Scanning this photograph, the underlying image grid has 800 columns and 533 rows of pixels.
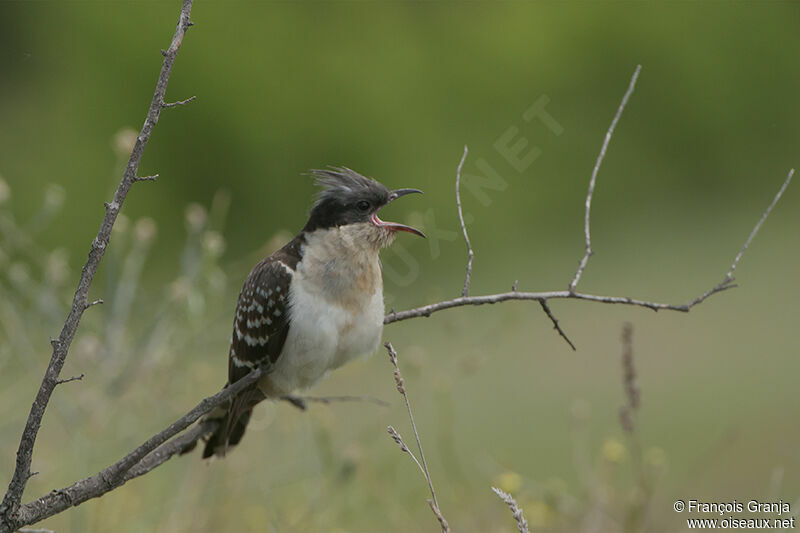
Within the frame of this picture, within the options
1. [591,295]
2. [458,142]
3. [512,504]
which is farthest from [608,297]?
[458,142]

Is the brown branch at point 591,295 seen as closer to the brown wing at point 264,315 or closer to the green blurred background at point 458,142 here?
the brown wing at point 264,315

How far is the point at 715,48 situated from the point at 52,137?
4704 millimetres

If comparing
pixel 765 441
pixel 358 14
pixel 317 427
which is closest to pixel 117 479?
pixel 317 427

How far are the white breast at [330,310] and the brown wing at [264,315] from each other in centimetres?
2

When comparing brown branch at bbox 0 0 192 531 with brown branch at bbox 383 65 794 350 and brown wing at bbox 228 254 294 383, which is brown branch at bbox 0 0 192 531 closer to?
brown branch at bbox 383 65 794 350

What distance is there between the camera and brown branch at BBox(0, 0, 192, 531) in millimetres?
1342

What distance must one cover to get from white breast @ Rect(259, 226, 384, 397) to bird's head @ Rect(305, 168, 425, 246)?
0.11ft

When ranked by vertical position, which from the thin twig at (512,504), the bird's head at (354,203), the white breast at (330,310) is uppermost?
the bird's head at (354,203)

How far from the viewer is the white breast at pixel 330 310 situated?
2178 millimetres

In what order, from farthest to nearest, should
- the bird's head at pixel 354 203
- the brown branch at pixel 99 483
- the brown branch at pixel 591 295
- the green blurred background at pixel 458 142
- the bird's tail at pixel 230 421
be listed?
1. the green blurred background at pixel 458 142
2. the bird's head at pixel 354 203
3. the bird's tail at pixel 230 421
4. the brown branch at pixel 591 295
5. the brown branch at pixel 99 483

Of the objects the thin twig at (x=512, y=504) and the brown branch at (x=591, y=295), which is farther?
the brown branch at (x=591, y=295)

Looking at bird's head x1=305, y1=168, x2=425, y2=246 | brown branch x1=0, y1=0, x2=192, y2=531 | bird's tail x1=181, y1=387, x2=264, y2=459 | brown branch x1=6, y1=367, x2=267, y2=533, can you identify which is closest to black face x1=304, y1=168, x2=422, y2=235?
bird's head x1=305, y1=168, x2=425, y2=246

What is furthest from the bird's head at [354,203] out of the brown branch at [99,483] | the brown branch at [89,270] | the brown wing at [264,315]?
the brown branch at [89,270]

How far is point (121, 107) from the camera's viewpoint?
20.3 ft
